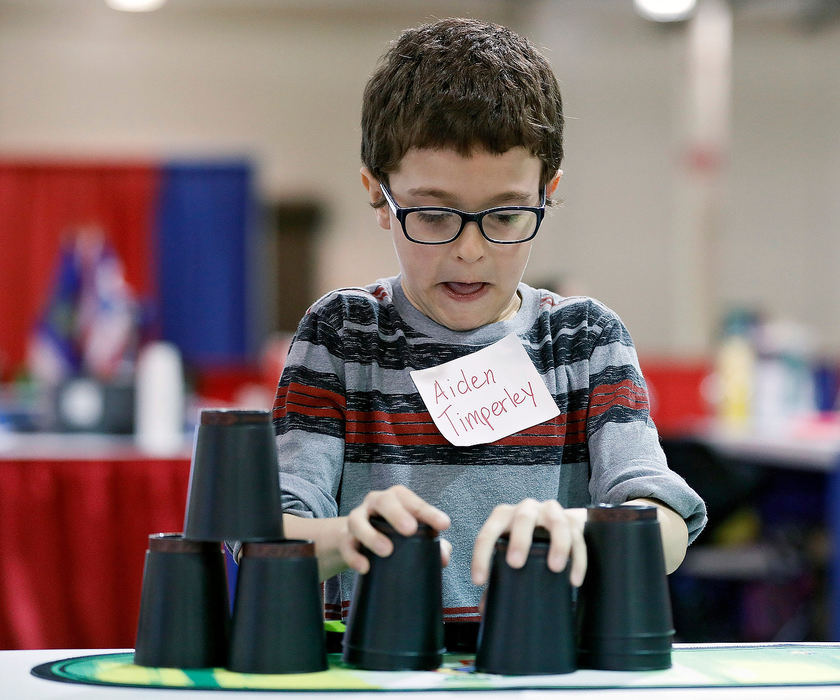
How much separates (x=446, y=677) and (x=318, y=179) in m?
8.67

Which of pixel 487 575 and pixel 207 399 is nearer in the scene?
pixel 487 575

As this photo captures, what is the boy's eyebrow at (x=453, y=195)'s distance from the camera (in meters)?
1.05

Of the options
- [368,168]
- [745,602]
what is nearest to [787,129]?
[745,602]

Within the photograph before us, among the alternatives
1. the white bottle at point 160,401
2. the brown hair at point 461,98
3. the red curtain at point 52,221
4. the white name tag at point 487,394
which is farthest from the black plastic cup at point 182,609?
the red curtain at point 52,221

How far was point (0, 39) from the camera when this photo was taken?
356 inches

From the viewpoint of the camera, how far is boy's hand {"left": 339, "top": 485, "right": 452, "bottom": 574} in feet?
2.78

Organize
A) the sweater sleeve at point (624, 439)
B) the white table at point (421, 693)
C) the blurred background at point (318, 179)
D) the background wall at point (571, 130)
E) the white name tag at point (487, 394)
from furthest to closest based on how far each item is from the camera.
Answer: the background wall at point (571, 130) → the blurred background at point (318, 179) → the white name tag at point (487, 394) → the sweater sleeve at point (624, 439) → the white table at point (421, 693)

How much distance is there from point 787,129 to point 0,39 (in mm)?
6403

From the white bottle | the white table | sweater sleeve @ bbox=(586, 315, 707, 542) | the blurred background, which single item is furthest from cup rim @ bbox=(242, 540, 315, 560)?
the blurred background

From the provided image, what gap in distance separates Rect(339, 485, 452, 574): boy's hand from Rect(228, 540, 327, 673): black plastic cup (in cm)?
3

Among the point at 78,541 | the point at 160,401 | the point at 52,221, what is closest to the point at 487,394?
the point at 78,541

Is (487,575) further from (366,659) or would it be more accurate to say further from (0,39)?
(0,39)

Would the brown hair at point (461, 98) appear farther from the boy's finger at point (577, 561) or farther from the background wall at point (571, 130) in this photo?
the background wall at point (571, 130)

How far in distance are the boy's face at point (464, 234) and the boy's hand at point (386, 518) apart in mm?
281
